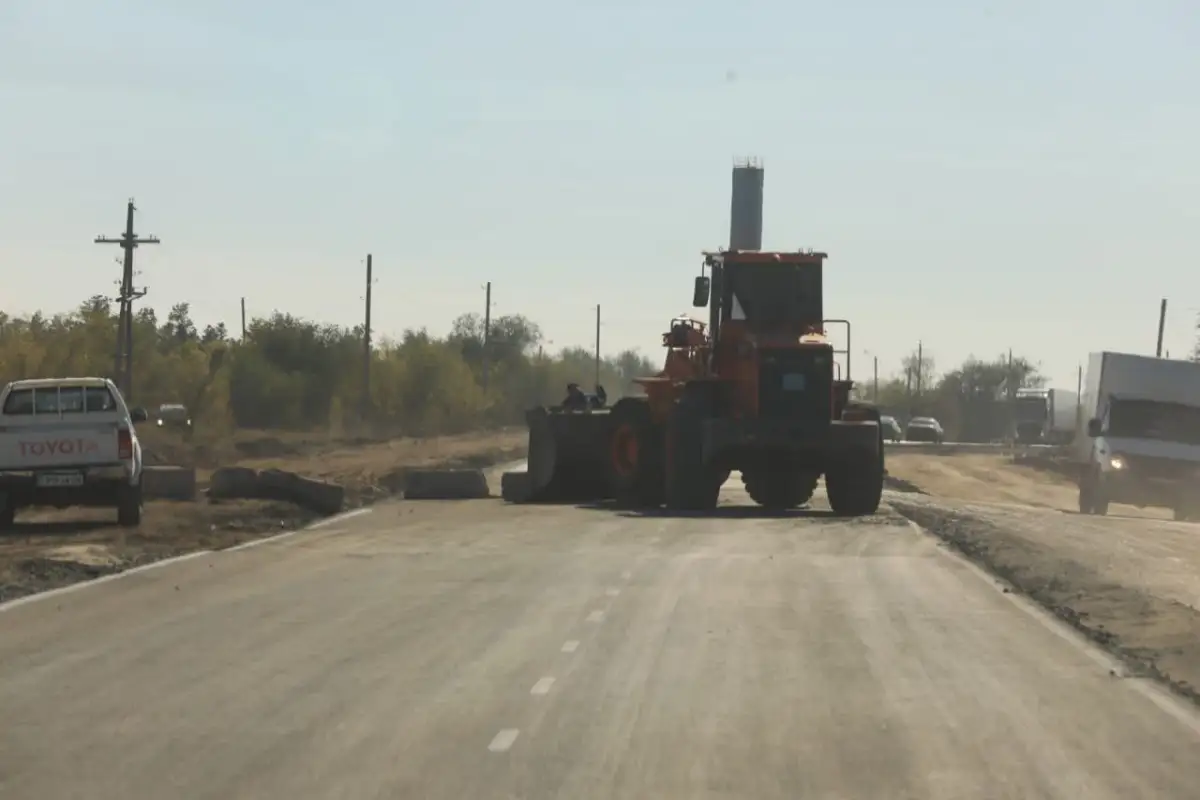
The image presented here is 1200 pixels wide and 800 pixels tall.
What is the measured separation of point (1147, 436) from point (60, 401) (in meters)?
23.6

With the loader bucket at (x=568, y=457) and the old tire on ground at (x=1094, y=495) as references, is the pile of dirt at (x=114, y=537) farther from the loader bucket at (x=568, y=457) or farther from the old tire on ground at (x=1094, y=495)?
the old tire on ground at (x=1094, y=495)

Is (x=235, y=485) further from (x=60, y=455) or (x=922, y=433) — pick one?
(x=922, y=433)

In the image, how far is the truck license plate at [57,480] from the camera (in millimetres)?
26750

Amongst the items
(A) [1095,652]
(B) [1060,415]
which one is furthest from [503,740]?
(B) [1060,415]

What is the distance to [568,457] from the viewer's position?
36656 mm

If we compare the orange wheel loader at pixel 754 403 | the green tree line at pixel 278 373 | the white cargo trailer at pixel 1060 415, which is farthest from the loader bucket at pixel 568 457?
the white cargo trailer at pixel 1060 415

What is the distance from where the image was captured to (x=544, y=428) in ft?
121

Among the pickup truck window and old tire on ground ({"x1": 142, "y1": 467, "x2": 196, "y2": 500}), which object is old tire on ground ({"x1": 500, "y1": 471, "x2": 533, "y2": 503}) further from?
the pickup truck window

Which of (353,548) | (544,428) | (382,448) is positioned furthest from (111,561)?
(382,448)

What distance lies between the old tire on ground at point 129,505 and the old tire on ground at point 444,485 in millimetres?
11674

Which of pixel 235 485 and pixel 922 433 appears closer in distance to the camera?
pixel 235 485

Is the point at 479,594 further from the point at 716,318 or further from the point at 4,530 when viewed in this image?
the point at 716,318

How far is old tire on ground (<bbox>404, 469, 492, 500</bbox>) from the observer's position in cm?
3931

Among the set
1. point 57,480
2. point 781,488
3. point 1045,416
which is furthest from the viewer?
point 1045,416
